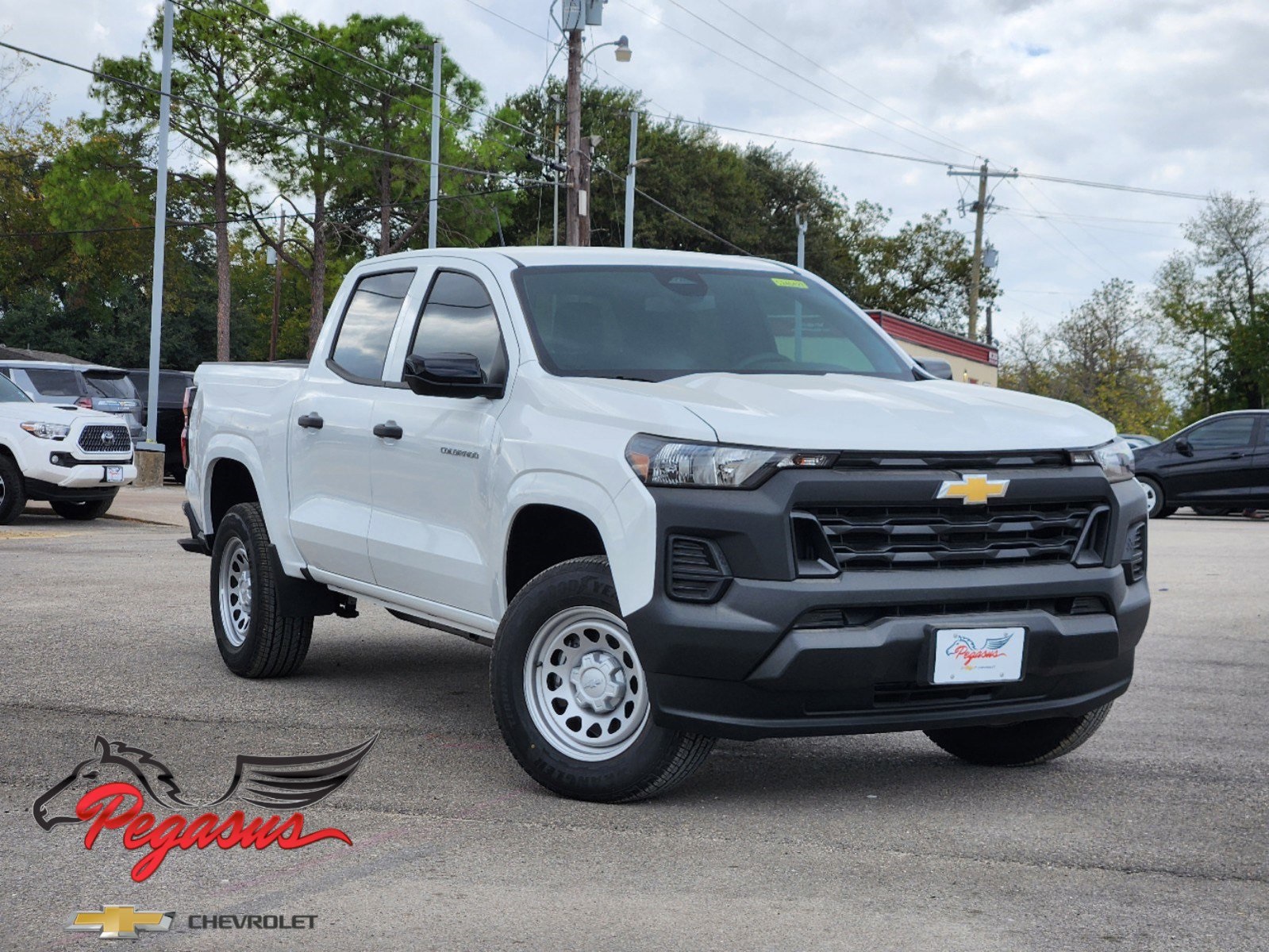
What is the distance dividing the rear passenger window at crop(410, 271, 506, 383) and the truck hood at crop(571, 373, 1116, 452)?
615mm

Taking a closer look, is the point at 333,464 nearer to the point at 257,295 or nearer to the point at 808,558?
the point at 808,558

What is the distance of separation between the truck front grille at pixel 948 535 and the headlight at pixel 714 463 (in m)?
0.17

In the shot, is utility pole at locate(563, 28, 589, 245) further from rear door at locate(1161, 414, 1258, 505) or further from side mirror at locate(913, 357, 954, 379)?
side mirror at locate(913, 357, 954, 379)

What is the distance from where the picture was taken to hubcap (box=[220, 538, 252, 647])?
7.85 meters

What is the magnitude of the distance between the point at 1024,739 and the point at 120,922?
344 centimetres

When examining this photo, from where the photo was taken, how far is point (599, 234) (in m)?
65.1

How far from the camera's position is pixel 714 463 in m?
4.84

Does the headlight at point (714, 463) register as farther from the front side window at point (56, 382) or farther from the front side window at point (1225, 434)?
the front side window at point (1225, 434)

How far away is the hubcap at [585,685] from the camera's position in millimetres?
5199

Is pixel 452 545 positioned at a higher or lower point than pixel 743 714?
higher

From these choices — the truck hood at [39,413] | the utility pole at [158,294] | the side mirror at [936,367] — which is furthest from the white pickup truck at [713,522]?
the utility pole at [158,294]

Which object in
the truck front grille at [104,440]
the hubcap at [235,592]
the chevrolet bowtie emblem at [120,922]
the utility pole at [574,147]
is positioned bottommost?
the chevrolet bowtie emblem at [120,922]

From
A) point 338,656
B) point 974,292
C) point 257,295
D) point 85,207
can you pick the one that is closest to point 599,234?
point 974,292

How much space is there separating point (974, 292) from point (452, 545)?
55500mm
